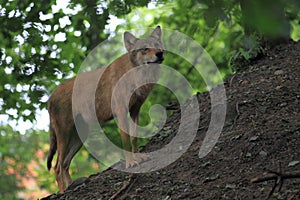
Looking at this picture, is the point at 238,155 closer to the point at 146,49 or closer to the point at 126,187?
the point at 126,187

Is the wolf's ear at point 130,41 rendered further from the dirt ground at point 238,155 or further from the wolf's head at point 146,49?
the dirt ground at point 238,155

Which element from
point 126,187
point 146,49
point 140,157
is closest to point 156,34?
point 146,49

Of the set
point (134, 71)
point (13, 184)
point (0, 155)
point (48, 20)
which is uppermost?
point (48, 20)

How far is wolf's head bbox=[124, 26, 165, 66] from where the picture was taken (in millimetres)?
7461

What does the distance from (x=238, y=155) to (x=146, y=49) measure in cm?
236

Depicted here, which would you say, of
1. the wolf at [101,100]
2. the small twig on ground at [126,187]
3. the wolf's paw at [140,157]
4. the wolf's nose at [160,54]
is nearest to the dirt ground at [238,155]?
the small twig on ground at [126,187]

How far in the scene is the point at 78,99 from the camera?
7.92 meters

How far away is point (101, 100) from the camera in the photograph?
7.86 m

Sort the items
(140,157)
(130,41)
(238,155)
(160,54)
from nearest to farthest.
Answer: (238,155) < (140,157) < (160,54) < (130,41)

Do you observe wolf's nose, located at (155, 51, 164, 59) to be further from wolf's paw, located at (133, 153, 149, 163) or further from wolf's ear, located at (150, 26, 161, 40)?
wolf's paw, located at (133, 153, 149, 163)

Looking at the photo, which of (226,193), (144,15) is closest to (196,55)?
(144,15)

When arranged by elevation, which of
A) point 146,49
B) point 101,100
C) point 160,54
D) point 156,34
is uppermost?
point 156,34

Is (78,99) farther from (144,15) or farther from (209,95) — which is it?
(144,15)

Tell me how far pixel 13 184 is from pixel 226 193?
13.7m
